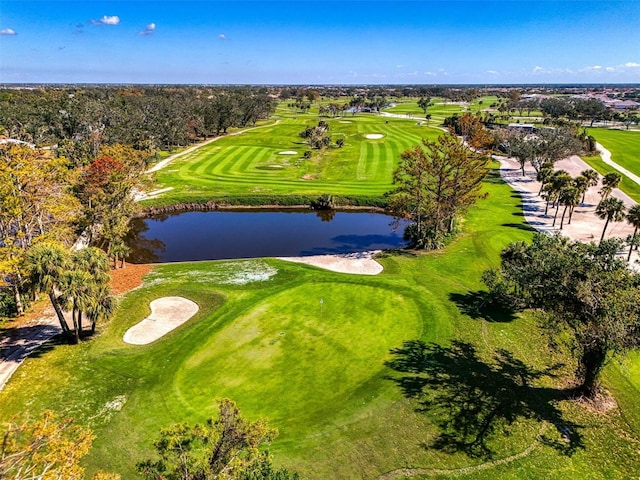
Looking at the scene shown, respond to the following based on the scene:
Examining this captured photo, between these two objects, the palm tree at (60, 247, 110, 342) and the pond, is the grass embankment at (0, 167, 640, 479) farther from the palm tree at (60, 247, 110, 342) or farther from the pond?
the pond

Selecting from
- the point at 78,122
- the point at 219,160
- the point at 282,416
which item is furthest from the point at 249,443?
the point at 78,122

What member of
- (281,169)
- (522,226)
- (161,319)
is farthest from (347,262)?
(281,169)

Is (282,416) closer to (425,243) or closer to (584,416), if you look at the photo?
(584,416)

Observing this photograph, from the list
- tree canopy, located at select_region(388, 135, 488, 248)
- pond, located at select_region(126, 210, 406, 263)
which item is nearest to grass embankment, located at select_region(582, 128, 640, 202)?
tree canopy, located at select_region(388, 135, 488, 248)

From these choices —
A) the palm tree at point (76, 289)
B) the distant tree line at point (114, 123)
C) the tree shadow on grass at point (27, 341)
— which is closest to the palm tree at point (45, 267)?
the palm tree at point (76, 289)

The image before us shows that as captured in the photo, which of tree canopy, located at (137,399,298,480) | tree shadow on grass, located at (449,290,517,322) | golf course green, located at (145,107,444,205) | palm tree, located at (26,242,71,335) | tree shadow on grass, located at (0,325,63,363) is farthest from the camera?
golf course green, located at (145,107,444,205)

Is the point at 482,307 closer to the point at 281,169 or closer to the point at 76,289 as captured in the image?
the point at 76,289
